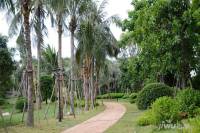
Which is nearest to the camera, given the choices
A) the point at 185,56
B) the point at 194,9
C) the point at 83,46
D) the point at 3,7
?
the point at 194,9

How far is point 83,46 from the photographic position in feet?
109

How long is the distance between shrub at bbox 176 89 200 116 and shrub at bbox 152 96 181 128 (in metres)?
3.82

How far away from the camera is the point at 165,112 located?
13297 mm

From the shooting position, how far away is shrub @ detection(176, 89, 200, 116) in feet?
57.0

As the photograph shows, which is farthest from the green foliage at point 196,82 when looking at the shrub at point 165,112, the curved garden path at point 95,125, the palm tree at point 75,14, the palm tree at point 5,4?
the palm tree at point 5,4

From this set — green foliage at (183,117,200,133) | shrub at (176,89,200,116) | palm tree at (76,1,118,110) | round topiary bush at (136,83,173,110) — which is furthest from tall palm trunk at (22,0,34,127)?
green foliage at (183,117,200,133)

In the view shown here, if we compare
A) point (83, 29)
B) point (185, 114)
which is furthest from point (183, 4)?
point (83, 29)

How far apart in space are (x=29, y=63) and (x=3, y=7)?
3487 mm

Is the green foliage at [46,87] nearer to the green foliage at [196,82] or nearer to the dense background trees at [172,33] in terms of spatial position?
the green foliage at [196,82]

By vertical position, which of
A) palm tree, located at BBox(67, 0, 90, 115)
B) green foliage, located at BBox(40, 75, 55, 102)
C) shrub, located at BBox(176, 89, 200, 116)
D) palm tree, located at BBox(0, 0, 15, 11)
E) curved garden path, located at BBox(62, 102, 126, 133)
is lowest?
curved garden path, located at BBox(62, 102, 126, 133)

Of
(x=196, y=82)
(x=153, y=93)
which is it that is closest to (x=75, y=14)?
(x=153, y=93)

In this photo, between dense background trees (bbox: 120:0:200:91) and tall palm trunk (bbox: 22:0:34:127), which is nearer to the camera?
dense background trees (bbox: 120:0:200:91)

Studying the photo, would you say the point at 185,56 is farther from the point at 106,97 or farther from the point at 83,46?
the point at 106,97

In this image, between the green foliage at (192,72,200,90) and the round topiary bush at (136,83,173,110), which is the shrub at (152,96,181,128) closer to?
the green foliage at (192,72,200,90)
